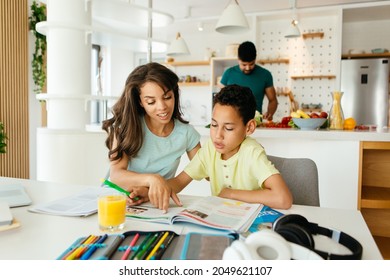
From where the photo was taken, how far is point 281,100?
5027 mm

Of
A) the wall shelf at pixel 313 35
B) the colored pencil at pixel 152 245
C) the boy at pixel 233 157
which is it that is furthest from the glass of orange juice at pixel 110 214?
the wall shelf at pixel 313 35

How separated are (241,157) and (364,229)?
49 cm

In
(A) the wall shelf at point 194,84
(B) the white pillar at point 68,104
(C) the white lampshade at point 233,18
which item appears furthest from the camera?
(A) the wall shelf at point 194,84

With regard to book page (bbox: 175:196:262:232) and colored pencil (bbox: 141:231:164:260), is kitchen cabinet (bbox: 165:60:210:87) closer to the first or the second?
book page (bbox: 175:196:262:232)

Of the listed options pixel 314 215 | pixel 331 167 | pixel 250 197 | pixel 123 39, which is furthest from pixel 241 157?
pixel 123 39

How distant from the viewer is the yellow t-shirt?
1146mm

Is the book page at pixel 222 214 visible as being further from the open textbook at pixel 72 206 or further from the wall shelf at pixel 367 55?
the wall shelf at pixel 367 55

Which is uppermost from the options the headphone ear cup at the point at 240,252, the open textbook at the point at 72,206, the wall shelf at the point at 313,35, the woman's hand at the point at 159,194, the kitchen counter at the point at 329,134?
the wall shelf at the point at 313,35

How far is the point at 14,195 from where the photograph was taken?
1.09m

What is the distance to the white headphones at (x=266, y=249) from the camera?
497mm

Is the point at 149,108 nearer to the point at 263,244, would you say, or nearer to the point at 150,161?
the point at 150,161

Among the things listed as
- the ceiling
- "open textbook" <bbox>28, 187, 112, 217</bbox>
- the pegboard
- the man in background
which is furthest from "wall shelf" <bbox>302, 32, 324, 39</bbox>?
"open textbook" <bbox>28, 187, 112, 217</bbox>

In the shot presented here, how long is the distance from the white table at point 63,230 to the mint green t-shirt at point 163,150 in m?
0.45

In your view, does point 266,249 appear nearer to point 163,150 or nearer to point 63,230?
point 63,230
